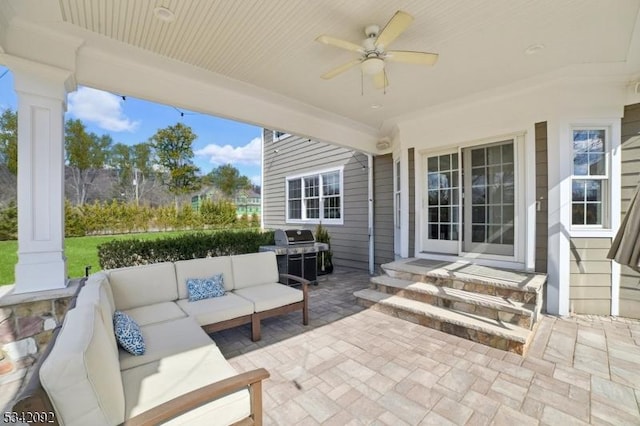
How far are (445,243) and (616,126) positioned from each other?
2749 millimetres

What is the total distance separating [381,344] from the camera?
3.19 metres

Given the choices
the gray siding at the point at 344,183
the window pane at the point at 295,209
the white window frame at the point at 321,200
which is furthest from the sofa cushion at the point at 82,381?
the window pane at the point at 295,209

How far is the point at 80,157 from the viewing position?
30.3ft

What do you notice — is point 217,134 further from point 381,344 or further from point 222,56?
point 381,344

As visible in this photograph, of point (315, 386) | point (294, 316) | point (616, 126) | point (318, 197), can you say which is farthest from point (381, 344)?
point (318, 197)

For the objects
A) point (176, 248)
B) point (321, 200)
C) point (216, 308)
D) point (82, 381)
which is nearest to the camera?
point (82, 381)

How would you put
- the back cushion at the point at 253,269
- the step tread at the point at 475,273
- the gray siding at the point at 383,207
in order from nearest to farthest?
the step tread at the point at 475,273 < the back cushion at the point at 253,269 < the gray siding at the point at 383,207

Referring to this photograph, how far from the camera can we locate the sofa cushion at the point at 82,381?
1.18m

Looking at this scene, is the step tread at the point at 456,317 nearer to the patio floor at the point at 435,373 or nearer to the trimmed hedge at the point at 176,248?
the patio floor at the point at 435,373

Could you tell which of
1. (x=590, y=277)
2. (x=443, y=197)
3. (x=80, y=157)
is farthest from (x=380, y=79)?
(x=80, y=157)

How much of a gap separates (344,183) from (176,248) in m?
4.17

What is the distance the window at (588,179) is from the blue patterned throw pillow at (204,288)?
15.9 ft

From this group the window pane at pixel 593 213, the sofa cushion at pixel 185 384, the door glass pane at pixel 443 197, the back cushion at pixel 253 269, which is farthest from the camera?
the door glass pane at pixel 443 197

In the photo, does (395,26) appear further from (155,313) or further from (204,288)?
(155,313)
